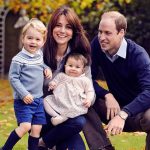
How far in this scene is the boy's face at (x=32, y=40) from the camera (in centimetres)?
520

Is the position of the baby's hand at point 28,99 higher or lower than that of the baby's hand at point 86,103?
higher

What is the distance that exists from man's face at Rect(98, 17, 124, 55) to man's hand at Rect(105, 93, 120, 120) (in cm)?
51

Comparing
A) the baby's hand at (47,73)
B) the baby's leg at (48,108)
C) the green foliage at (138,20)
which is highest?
the baby's hand at (47,73)

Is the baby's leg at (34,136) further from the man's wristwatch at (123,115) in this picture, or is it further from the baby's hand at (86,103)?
the man's wristwatch at (123,115)

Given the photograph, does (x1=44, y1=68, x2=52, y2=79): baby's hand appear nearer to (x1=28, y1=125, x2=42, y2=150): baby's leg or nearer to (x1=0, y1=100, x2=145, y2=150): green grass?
(x1=28, y1=125, x2=42, y2=150): baby's leg

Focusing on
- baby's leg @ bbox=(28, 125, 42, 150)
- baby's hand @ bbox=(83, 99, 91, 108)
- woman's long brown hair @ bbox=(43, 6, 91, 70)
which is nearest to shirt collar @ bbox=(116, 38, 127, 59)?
woman's long brown hair @ bbox=(43, 6, 91, 70)

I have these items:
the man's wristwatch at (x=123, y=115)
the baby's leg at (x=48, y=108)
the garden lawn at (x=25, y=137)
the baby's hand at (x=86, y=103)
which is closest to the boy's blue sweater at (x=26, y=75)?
the baby's leg at (x=48, y=108)

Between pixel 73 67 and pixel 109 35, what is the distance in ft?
1.48

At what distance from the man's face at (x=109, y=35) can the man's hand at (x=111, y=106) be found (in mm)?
510

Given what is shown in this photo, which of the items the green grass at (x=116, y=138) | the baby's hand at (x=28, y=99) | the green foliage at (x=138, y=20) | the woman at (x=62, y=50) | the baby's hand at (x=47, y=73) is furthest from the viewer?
the green foliage at (x=138, y=20)

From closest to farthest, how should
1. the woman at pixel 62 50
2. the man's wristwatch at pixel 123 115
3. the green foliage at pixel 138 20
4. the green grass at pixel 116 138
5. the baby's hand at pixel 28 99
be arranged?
the baby's hand at pixel 28 99, the man's wristwatch at pixel 123 115, the woman at pixel 62 50, the green grass at pixel 116 138, the green foliage at pixel 138 20

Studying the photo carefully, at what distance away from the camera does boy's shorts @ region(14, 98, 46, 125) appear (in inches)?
203

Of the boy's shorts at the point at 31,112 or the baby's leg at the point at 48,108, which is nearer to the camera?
the boy's shorts at the point at 31,112

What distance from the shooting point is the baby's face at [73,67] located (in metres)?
5.39
